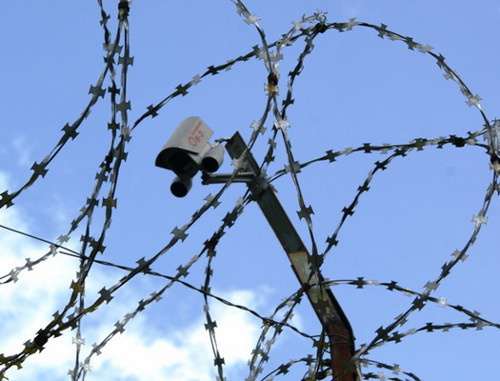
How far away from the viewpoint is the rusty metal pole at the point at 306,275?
4.90m

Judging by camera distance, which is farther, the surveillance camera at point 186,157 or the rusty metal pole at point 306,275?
the surveillance camera at point 186,157

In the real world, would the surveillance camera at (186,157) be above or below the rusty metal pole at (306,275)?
above

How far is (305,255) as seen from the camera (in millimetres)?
5105

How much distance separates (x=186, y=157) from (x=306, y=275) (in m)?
0.92

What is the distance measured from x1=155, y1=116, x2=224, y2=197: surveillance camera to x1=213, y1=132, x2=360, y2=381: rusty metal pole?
0.41 feet

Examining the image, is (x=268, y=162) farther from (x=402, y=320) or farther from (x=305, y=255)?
(x=402, y=320)

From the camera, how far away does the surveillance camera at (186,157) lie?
16.7 ft

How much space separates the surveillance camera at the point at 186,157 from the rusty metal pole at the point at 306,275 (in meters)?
0.12

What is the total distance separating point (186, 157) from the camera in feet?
16.8

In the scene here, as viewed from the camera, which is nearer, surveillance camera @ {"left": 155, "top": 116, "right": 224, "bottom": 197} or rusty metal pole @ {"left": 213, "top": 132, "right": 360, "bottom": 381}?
rusty metal pole @ {"left": 213, "top": 132, "right": 360, "bottom": 381}

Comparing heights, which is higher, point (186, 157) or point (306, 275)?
point (186, 157)

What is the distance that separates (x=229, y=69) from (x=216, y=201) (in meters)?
1.06

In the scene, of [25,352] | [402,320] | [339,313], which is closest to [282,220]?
[339,313]

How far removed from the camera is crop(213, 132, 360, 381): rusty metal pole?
4.90 m
